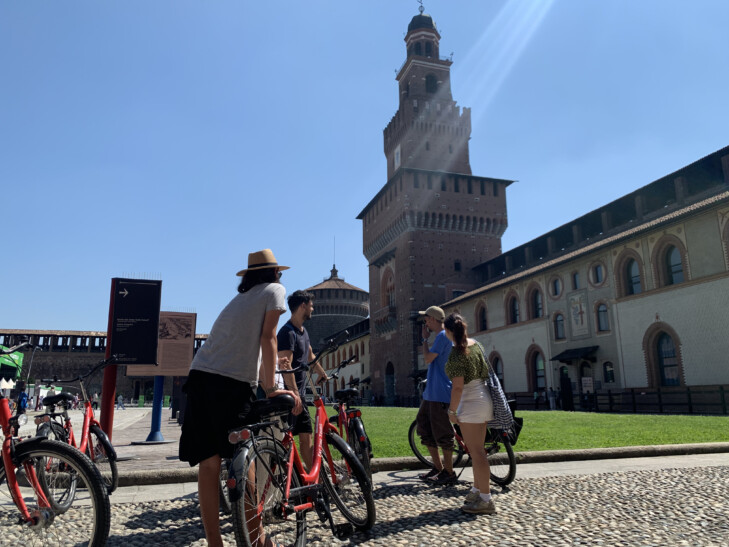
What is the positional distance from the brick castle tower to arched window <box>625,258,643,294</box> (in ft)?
62.8

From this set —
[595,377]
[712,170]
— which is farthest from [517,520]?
[712,170]

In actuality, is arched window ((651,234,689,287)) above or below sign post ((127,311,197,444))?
above

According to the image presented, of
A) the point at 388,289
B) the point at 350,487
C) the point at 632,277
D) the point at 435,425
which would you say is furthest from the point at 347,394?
the point at 388,289

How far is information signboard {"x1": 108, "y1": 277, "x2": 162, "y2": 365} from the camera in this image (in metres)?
8.17

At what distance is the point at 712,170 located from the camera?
26.3 metres

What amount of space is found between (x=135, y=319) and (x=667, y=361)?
21.1 meters

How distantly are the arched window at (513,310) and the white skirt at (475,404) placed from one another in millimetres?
28979

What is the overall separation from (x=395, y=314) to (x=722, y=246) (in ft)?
92.4

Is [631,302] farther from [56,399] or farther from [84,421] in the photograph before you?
[56,399]

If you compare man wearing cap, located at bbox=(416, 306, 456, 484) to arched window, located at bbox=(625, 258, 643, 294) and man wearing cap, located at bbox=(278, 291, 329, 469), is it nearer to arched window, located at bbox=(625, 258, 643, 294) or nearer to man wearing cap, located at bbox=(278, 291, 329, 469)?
man wearing cap, located at bbox=(278, 291, 329, 469)

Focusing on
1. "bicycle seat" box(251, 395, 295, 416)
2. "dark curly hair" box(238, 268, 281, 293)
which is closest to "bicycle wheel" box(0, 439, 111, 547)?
"bicycle seat" box(251, 395, 295, 416)

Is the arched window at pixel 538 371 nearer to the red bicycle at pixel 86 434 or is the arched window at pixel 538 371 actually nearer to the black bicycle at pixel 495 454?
the black bicycle at pixel 495 454

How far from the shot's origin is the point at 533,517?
3.85 metres

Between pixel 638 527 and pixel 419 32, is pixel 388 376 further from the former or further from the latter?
pixel 638 527
